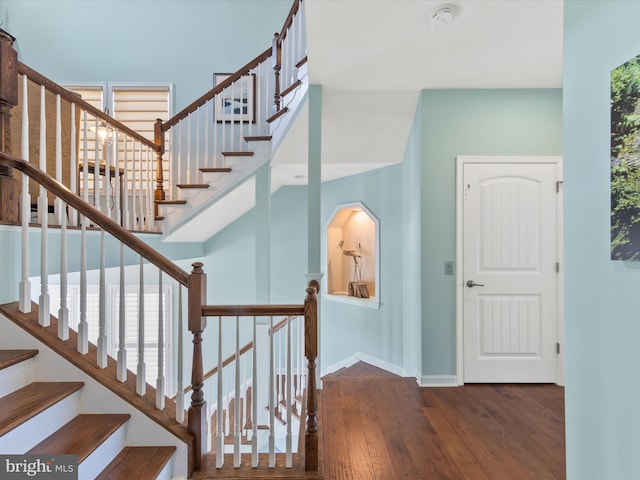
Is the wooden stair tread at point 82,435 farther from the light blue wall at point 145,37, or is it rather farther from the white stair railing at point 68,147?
the light blue wall at point 145,37

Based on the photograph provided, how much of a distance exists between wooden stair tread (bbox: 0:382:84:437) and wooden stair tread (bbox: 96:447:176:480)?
1.29 ft

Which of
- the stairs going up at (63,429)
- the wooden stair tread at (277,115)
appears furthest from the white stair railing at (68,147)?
the wooden stair tread at (277,115)

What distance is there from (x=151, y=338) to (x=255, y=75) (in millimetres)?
4151

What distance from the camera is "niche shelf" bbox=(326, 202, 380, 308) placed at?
464 centimetres

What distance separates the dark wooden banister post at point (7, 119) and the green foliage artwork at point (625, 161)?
9.24 ft

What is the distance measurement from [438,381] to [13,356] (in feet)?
9.53

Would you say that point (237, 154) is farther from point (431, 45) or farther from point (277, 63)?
point (431, 45)

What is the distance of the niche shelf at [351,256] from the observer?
4.64 metres

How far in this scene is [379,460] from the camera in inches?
70.7

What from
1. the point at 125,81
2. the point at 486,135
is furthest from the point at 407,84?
the point at 125,81

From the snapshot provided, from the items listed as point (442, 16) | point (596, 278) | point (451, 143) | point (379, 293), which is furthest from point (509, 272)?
point (442, 16)

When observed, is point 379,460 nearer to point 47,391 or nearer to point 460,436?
point 460,436

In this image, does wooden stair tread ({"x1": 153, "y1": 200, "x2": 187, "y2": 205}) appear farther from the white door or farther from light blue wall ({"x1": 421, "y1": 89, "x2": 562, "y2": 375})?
the white door

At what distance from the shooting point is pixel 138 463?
58.8 inches
